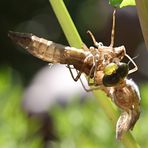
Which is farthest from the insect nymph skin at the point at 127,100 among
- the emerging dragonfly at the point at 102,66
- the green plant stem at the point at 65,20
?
the green plant stem at the point at 65,20

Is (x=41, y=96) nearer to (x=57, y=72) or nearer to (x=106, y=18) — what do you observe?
(x=57, y=72)

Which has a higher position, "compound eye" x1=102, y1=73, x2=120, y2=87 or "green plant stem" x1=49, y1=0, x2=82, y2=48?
"green plant stem" x1=49, y1=0, x2=82, y2=48

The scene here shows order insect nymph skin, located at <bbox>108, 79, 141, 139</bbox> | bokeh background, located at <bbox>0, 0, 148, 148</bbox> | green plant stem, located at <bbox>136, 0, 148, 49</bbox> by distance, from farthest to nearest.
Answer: bokeh background, located at <bbox>0, 0, 148, 148</bbox> < insect nymph skin, located at <bbox>108, 79, 141, 139</bbox> < green plant stem, located at <bbox>136, 0, 148, 49</bbox>

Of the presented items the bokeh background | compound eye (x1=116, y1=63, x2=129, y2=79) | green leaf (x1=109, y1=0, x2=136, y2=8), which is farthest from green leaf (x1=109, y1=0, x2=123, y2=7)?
the bokeh background

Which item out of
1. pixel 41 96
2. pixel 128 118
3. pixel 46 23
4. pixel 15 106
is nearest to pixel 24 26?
pixel 46 23

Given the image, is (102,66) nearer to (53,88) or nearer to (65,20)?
(65,20)

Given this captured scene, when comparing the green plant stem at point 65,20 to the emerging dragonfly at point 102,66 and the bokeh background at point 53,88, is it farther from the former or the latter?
the bokeh background at point 53,88

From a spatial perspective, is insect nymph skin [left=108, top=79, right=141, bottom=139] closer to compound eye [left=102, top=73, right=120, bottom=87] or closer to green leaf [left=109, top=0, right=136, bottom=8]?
compound eye [left=102, top=73, right=120, bottom=87]
